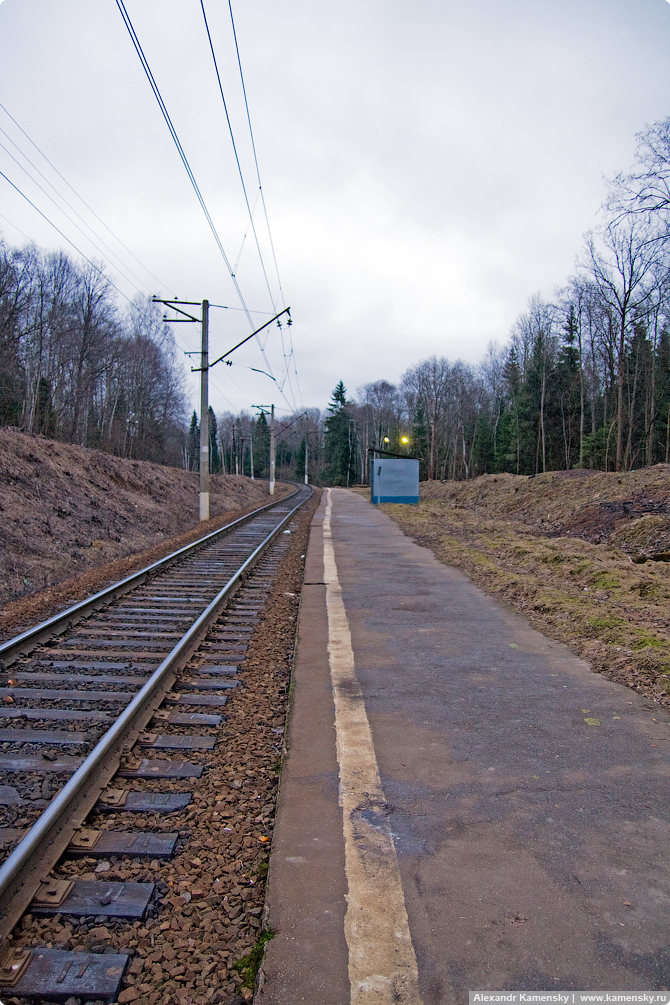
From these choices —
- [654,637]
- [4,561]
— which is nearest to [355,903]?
[654,637]

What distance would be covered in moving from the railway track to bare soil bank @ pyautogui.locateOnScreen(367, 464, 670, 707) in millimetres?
3376

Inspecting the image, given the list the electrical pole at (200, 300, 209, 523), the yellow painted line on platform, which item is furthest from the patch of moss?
the electrical pole at (200, 300, 209, 523)

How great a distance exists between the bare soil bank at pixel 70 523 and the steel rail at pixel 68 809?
3.22 metres

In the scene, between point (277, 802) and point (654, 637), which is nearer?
point (277, 802)

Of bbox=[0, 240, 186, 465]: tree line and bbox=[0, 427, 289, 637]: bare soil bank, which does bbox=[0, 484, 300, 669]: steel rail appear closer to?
bbox=[0, 427, 289, 637]: bare soil bank

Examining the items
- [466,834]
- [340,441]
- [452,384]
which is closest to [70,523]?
[466,834]

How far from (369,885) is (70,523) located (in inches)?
507

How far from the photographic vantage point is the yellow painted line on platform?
79.2 inches

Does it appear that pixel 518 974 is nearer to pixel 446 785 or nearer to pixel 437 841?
pixel 437 841

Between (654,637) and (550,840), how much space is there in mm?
3574

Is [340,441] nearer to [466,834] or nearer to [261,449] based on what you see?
[261,449]

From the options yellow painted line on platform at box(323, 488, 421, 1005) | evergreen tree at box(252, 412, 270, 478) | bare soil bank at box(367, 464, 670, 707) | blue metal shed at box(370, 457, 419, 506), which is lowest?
yellow painted line on platform at box(323, 488, 421, 1005)

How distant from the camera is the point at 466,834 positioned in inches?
112

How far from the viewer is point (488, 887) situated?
246 centimetres
